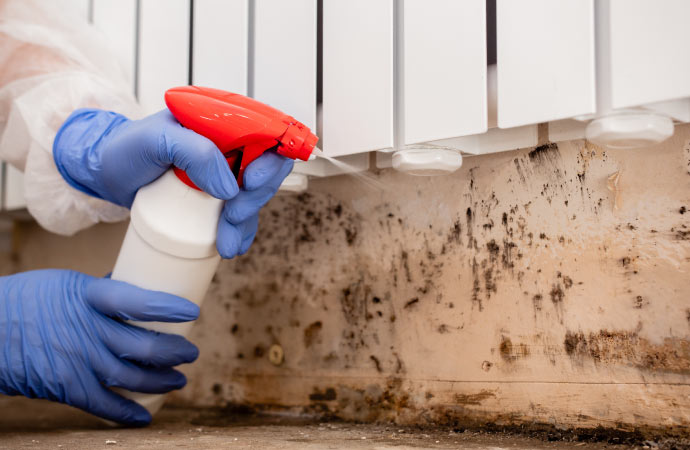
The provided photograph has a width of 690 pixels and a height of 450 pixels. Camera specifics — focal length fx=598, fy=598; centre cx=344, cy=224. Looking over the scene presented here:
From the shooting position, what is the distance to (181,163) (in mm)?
776

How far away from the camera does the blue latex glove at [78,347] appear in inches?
35.4

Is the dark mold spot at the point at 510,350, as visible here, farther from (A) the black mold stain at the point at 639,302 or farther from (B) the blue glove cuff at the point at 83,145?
(B) the blue glove cuff at the point at 83,145

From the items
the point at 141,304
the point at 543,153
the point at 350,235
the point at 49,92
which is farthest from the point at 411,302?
the point at 49,92

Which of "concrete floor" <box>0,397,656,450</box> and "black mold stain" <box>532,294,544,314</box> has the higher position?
"black mold stain" <box>532,294,544,314</box>

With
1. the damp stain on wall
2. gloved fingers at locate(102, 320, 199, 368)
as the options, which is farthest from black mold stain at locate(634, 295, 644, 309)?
gloved fingers at locate(102, 320, 199, 368)

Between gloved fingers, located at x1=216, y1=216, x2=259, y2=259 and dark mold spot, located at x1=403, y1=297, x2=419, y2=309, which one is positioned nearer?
gloved fingers, located at x1=216, y1=216, x2=259, y2=259

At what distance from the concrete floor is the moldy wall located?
0.05 metres

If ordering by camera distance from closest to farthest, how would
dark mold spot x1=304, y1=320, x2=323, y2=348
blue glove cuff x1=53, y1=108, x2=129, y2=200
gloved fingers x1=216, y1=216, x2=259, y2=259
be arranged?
gloved fingers x1=216, y1=216, x2=259, y2=259
blue glove cuff x1=53, y1=108, x2=129, y2=200
dark mold spot x1=304, y1=320, x2=323, y2=348

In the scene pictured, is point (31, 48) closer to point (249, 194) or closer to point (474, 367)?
point (249, 194)

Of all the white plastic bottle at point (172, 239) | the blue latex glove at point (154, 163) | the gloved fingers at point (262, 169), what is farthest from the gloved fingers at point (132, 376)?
the gloved fingers at point (262, 169)

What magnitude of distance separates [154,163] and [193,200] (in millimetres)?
74

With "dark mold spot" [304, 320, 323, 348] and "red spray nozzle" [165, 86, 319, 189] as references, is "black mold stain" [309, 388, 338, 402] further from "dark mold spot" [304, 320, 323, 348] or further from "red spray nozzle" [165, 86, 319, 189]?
"red spray nozzle" [165, 86, 319, 189]

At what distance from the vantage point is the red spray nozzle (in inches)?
29.7

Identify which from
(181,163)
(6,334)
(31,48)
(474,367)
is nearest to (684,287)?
(474,367)
